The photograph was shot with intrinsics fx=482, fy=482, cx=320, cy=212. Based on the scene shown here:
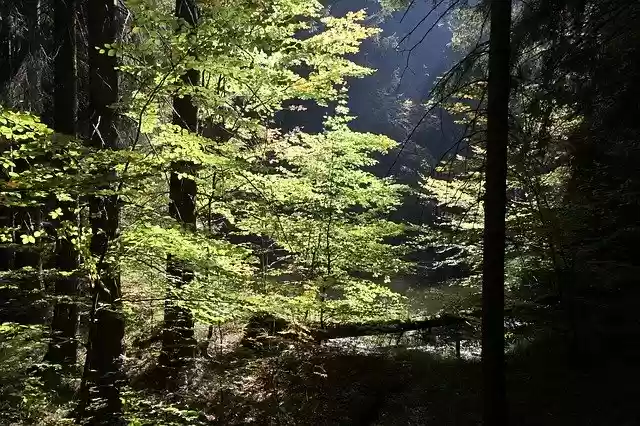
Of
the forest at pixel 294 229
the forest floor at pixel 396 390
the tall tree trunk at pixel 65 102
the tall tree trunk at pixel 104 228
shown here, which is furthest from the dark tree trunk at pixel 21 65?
the forest floor at pixel 396 390

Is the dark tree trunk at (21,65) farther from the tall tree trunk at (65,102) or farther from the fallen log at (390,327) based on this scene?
the fallen log at (390,327)

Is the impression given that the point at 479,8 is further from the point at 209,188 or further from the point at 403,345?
the point at 403,345

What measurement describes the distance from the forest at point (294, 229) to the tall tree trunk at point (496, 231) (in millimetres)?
20

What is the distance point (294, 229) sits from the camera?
29.7ft

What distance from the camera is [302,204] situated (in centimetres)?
929

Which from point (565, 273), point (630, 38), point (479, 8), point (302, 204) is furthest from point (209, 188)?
point (630, 38)

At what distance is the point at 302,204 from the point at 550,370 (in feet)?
16.4

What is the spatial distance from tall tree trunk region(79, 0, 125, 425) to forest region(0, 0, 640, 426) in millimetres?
33

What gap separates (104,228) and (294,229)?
4.13 meters

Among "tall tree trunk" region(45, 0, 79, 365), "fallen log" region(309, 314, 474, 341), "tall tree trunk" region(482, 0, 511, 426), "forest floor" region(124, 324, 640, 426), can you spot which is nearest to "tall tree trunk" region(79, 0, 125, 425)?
"forest floor" region(124, 324, 640, 426)

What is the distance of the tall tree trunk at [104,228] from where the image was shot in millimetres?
5133

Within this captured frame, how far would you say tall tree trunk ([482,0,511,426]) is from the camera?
185 inches

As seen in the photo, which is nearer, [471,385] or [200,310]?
[200,310]

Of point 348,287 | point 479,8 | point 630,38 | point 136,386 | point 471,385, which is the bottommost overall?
point 136,386
